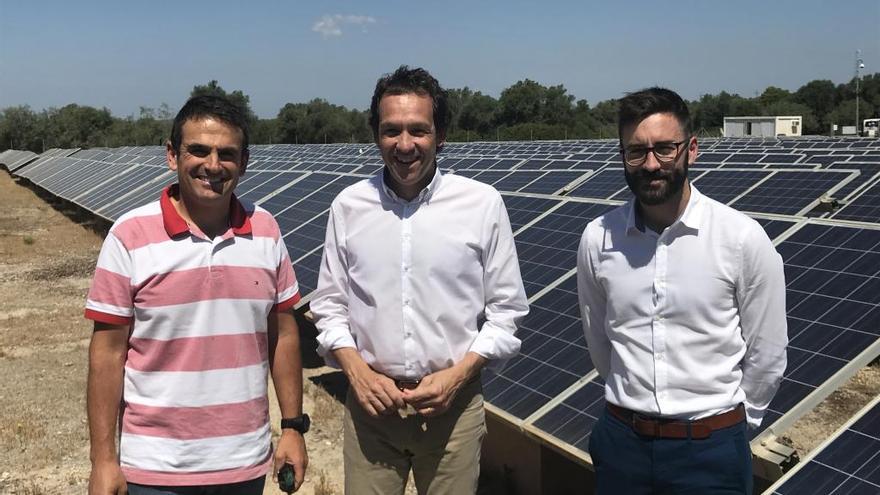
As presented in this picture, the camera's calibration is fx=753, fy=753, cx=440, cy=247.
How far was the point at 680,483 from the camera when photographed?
9.02 feet

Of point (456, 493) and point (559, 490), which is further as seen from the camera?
point (559, 490)

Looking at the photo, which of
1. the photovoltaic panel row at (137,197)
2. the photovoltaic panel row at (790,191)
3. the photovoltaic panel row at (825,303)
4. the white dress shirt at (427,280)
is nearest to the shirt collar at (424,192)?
the white dress shirt at (427,280)

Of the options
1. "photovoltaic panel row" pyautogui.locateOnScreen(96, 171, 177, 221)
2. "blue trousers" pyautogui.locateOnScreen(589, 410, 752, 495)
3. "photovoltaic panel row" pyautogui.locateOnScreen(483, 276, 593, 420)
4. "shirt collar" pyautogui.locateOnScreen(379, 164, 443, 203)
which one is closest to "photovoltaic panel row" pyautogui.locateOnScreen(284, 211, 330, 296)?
"photovoltaic panel row" pyautogui.locateOnScreen(483, 276, 593, 420)

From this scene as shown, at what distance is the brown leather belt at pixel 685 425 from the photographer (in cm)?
274

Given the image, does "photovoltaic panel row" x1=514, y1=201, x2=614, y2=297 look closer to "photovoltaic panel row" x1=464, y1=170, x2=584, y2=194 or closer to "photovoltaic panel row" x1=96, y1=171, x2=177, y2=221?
"photovoltaic panel row" x1=464, y1=170, x2=584, y2=194

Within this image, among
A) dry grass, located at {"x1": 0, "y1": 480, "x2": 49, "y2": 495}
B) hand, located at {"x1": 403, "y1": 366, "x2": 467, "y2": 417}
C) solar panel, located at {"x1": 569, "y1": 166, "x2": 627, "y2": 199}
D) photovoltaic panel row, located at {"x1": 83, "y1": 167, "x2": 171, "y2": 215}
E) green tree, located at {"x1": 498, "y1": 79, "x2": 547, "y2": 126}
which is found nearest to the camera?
hand, located at {"x1": 403, "y1": 366, "x2": 467, "y2": 417}

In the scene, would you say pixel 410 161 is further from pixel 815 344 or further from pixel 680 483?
pixel 815 344

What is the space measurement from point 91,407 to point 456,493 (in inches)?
55.6

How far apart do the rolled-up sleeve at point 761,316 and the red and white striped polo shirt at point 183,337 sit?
1774 mm

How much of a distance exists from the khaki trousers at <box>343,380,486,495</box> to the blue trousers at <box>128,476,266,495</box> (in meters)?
0.40

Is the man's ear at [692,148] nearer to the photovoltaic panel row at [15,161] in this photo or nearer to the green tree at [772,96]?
the photovoltaic panel row at [15,161]

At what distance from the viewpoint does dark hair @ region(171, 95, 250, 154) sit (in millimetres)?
2787

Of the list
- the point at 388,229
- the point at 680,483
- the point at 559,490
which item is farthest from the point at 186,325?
the point at 559,490

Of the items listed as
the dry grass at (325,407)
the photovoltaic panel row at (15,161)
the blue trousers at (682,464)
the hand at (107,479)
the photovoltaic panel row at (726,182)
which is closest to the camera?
the hand at (107,479)
